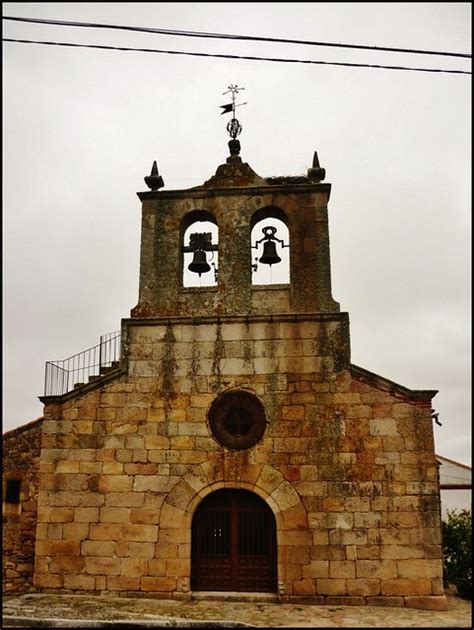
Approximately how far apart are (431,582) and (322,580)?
6.11ft

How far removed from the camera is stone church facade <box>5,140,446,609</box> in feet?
35.3

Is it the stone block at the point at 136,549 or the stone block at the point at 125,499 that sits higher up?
the stone block at the point at 125,499

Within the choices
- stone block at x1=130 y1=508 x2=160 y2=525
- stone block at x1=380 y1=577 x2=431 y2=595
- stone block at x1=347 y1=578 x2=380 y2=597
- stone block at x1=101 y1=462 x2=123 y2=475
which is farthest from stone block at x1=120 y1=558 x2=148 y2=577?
stone block at x1=380 y1=577 x2=431 y2=595

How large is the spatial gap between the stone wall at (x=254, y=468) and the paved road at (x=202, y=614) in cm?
38

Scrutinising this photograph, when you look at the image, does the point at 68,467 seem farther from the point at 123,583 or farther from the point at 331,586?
the point at 331,586

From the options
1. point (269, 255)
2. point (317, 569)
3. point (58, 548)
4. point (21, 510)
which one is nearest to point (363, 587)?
point (317, 569)

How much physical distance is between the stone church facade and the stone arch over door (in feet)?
0.08

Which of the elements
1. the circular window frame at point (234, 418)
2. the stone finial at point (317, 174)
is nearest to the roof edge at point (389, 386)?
the circular window frame at point (234, 418)

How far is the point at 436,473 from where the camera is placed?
10.9m

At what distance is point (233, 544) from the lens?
36.6 ft

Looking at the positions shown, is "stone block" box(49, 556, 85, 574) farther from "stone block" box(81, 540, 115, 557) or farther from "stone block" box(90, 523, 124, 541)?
"stone block" box(90, 523, 124, 541)

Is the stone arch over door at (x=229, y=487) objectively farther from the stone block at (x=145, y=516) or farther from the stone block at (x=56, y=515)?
the stone block at (x=56, y=515)

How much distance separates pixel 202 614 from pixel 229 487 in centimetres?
221

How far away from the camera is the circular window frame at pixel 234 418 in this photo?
11.4 m
